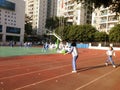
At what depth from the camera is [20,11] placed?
86375mm

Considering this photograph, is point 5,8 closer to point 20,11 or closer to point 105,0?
point 20,11

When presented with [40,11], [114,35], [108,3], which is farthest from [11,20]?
[108,3]

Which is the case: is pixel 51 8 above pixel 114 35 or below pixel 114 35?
above

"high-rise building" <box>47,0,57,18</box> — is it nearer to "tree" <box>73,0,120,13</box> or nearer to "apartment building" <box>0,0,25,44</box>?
"apartment building" <box>0,0,25,44</box>

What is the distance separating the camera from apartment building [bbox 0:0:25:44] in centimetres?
7912

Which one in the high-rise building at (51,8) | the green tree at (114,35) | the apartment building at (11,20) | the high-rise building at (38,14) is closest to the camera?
the green tree at (114,35)

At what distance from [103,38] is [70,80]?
67249mm

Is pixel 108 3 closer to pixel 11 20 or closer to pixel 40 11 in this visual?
pixel 11 20

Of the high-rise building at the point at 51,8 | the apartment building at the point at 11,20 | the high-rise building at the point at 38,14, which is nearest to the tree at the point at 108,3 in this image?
the apartment building at the point at 11,20

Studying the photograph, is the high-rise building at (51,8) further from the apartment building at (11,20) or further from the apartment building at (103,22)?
the apartment building at (11,20)

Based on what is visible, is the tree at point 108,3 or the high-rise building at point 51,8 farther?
the high-rise building at point 51,8

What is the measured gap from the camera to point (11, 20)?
8294 centimetres

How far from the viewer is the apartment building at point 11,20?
79125 millimetres

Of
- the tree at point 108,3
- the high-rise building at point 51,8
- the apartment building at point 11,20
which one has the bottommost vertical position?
the tree at point 108,3
